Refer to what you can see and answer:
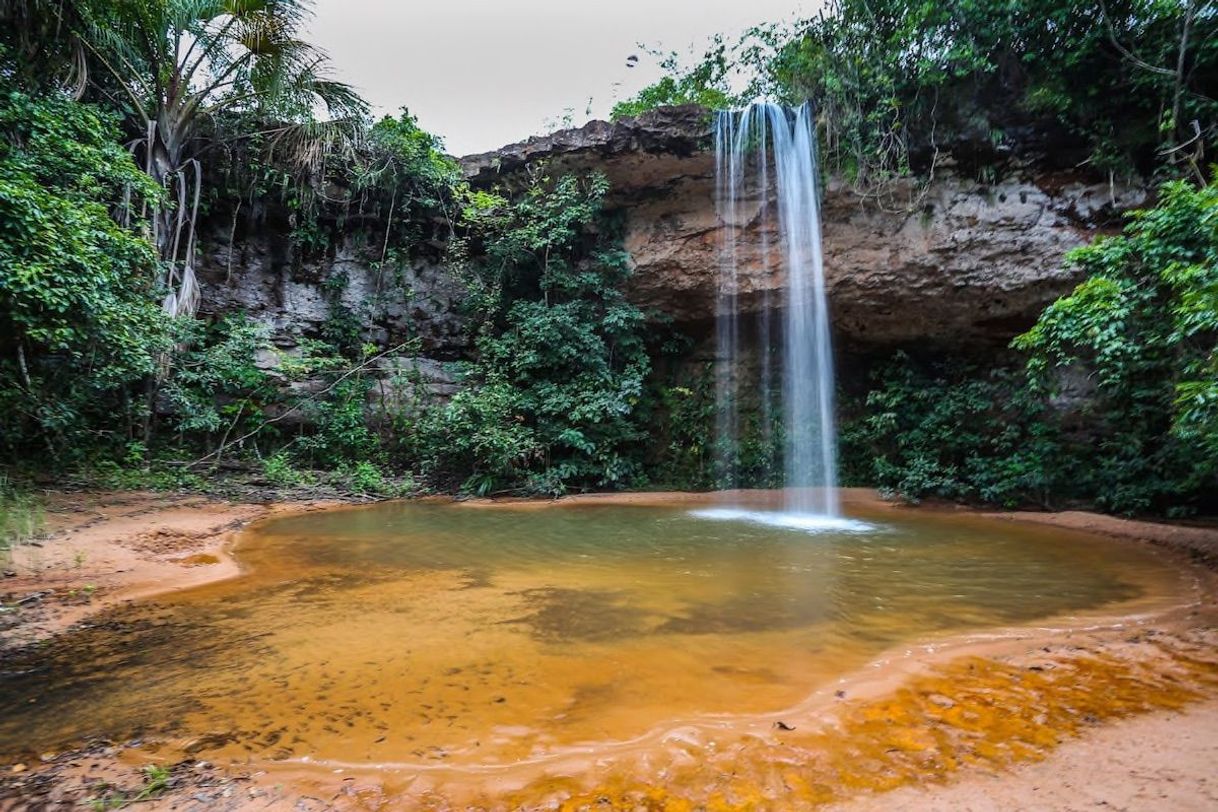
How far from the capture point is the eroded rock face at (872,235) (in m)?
9.08

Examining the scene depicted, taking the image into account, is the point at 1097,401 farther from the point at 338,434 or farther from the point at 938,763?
the point at 338,434

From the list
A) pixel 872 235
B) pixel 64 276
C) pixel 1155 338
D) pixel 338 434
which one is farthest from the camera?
pixel 338 434

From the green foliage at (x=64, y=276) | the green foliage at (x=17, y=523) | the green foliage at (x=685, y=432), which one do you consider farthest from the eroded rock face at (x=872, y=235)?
the green foliage at (x=17, y=523)

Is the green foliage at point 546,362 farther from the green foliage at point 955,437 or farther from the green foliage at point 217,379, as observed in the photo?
the green foliage at point 955,437

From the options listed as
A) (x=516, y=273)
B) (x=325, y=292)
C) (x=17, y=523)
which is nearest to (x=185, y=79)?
(x=325, y=292)

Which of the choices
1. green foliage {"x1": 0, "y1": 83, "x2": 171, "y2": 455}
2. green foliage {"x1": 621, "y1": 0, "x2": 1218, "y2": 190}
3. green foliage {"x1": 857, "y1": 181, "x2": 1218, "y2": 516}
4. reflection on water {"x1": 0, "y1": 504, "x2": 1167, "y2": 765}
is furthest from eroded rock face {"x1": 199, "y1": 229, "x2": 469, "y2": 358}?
green foliage {"x1": 857, "y1": 181, "x2": 1218, "y2": 516}

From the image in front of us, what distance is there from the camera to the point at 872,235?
10078 mm

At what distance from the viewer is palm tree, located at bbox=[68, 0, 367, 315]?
8.36 meters

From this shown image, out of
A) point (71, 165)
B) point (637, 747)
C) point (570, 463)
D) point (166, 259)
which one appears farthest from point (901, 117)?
point (166, 259)

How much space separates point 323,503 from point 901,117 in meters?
10.9

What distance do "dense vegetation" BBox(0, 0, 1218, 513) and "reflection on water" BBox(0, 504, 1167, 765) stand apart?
2.27 meters

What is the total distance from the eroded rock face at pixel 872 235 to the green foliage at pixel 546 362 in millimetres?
663

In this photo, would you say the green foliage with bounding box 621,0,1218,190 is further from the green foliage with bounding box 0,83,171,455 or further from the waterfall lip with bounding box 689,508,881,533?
the green foliage with bounding box 0,83,171,455

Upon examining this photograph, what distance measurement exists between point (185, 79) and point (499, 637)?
35.5 ft
